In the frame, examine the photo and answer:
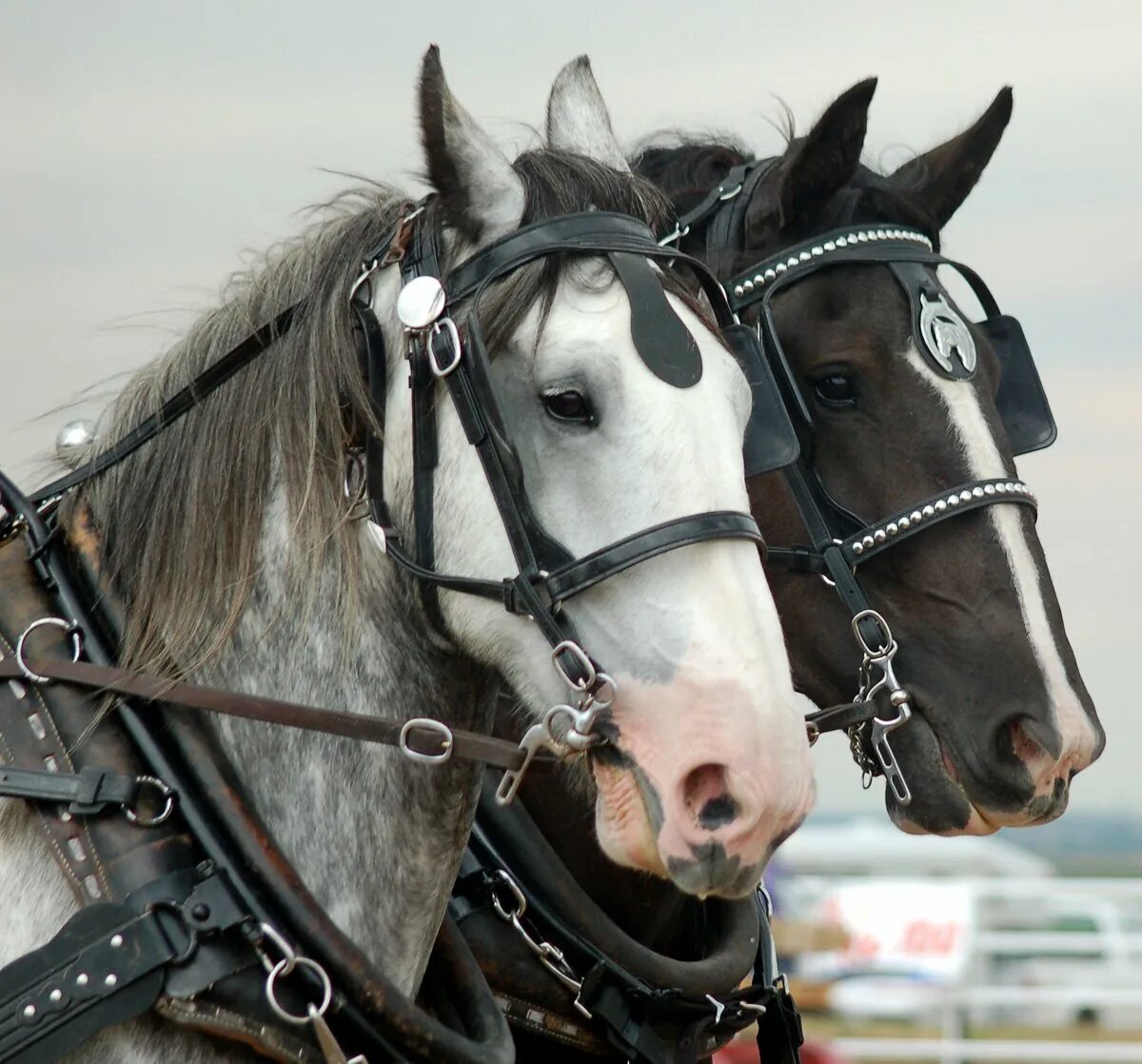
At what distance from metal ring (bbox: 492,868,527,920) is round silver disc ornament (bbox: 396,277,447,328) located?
50.3 inches

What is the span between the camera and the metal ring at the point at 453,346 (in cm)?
264

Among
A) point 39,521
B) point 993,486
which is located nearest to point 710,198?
point 993,486

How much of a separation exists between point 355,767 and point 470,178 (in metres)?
0.92

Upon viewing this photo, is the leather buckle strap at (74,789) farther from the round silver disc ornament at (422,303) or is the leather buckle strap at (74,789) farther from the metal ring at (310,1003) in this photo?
the round silver disc ornament at (422,303)

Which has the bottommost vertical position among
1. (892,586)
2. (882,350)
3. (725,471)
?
(892,586)

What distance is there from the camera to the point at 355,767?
2717mm

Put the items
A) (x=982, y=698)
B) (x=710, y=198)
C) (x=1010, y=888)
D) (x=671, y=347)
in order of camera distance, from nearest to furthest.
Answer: (x=671, y=347) < (x=982, y=698) < (x=710, y=198) < (x=1010, y=888)

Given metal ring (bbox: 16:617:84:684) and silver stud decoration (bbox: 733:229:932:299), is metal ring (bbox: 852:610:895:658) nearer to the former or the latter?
silver stud decoration (bbox: 733:229:932:299)

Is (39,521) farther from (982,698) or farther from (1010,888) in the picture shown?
(1010,888)

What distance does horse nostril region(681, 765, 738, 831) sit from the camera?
2.40 m

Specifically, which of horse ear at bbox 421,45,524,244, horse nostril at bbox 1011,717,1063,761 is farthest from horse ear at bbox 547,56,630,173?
horse nostril at bbox 1011,717,1063,761

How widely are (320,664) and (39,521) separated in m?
0.51

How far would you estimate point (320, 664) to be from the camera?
107 inches

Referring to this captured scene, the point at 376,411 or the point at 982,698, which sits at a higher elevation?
the point at 376,411
